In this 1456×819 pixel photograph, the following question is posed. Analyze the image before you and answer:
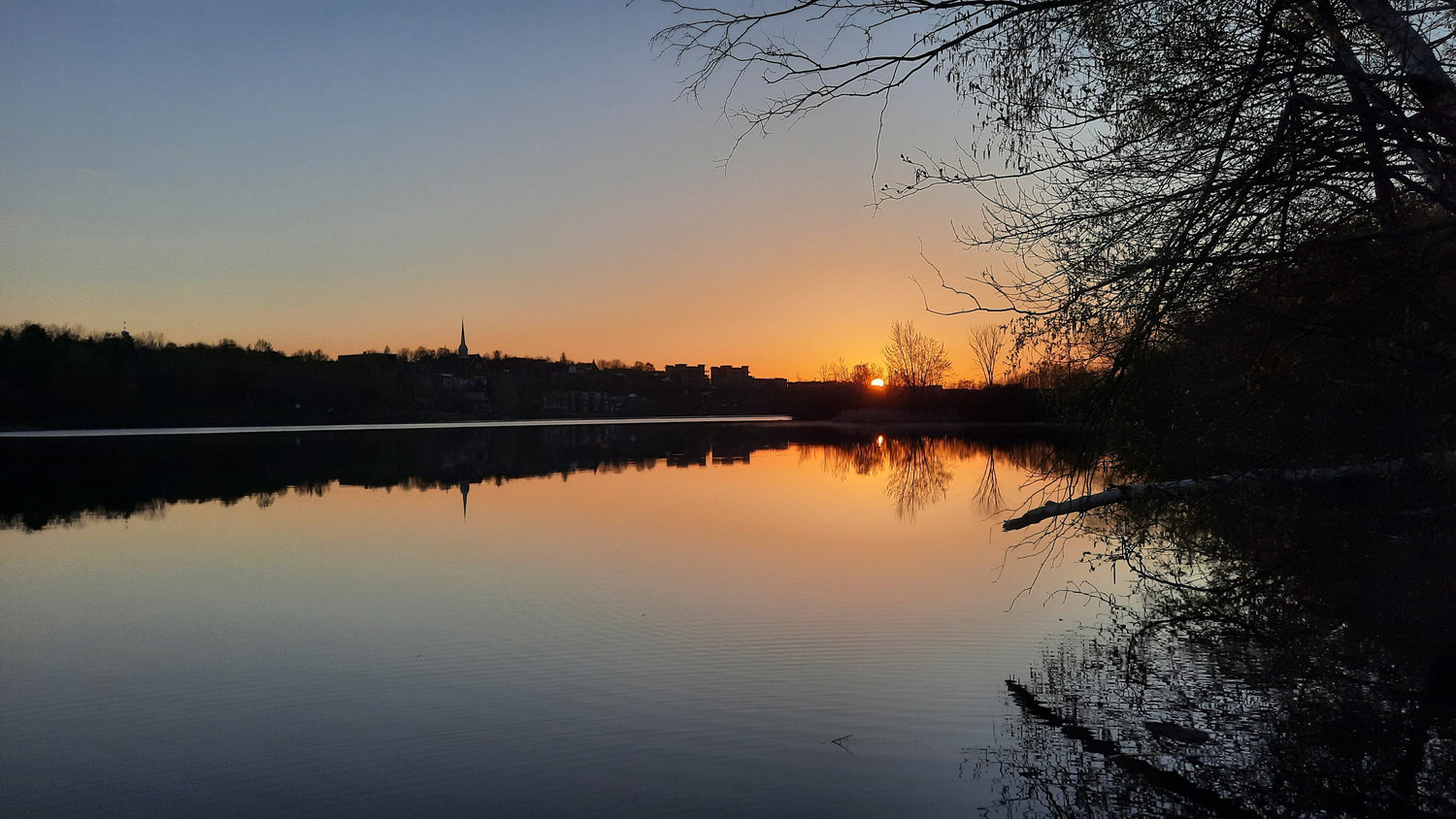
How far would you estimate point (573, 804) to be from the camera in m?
5.11

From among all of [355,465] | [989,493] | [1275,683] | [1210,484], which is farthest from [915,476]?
[1275,683]

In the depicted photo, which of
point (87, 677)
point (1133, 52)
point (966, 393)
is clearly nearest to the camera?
point (1133, 52)

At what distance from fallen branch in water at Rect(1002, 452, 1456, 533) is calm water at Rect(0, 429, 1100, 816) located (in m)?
1.24

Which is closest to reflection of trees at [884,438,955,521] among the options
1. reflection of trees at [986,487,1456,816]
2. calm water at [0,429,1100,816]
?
calm water at [0,429,1100,816]

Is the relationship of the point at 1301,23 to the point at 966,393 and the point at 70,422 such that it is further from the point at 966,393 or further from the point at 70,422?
the point at 70,422

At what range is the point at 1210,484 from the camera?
763cm

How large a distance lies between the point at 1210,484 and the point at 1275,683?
1498mm

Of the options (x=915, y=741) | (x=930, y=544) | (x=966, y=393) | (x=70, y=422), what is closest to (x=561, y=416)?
(x=70, y=422)

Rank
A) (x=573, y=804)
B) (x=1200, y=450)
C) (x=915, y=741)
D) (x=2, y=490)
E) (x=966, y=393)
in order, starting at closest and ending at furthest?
(x=573, y=804) < (x=915, y=741) < (x=1200, y=450) < (x=2, y=490) < (x=966, y=393)

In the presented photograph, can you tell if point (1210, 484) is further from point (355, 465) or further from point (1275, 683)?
point (355, 465)

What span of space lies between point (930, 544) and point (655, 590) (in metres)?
4.96

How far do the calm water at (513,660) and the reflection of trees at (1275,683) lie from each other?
0.46m

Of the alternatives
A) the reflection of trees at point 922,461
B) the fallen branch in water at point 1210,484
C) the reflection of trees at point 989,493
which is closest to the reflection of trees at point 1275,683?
the fallen branch in water at point 1210,484

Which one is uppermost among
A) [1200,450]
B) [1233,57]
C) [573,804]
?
[1233,57]
